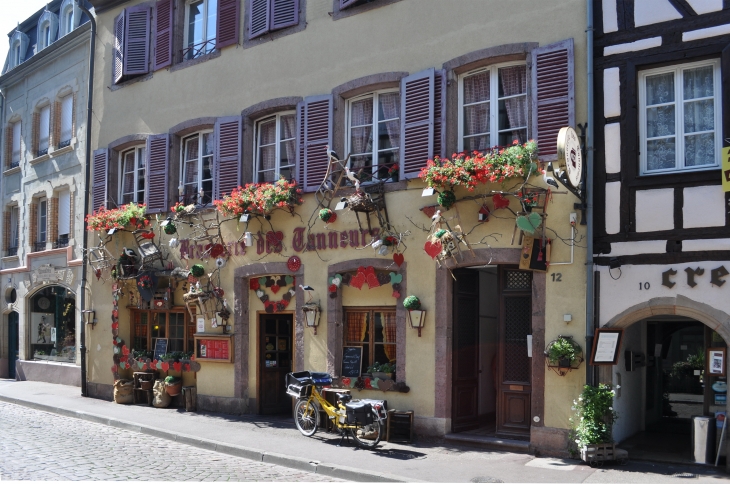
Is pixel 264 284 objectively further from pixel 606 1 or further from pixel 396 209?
pixel 606 1

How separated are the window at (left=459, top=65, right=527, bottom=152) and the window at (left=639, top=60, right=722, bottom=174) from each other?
181 cm

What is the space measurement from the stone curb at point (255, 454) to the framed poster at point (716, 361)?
4134 mm

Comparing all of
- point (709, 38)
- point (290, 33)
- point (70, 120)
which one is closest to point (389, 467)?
point (709, 38)

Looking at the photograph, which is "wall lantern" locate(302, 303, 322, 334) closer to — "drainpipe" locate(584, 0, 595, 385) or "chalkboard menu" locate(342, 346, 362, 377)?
"chalkboard menu" locate(342, 346, 362, 377)

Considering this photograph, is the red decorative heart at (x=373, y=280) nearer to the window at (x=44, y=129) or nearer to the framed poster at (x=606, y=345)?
the framed poster at (x=606, y=345)

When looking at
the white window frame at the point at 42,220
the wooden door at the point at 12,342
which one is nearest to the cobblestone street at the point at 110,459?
the white window frame at the point at 42,220

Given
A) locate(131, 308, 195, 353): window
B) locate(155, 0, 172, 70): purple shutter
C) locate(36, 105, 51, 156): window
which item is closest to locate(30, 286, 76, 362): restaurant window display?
locate(131, 308, 195, 353): window

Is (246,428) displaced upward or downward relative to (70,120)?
downward

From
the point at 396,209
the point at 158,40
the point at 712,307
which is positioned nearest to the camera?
the point at 712,307

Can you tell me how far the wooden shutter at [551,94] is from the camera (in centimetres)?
1093

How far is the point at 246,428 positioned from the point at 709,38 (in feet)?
30.3

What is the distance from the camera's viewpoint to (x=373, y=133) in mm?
13383

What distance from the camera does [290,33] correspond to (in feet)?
47.7

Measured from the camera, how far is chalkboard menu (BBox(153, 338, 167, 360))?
17.1 m
